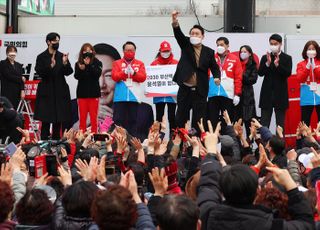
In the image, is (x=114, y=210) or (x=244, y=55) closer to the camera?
(x=114, y=210)

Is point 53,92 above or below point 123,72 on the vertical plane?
below

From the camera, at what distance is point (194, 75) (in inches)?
326

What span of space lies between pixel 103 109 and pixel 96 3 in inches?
187

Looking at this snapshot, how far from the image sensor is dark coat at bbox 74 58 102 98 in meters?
10.2

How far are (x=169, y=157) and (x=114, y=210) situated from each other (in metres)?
1.85

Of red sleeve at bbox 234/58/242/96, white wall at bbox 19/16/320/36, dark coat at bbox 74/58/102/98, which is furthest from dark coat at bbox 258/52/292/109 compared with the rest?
dark coat at bbox 74/58/102/98

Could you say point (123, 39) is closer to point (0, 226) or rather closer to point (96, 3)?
point (96, 3)

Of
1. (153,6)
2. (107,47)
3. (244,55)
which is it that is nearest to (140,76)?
(244,55)

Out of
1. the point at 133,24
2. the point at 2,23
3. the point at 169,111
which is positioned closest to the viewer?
the point at 169,111

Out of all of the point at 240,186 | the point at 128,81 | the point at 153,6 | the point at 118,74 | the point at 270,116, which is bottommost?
the point at 270,116

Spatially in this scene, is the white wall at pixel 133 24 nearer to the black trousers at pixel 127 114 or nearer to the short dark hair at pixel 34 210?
the black trousers at pixel 127 114

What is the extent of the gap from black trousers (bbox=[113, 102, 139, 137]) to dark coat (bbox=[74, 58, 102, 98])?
0.42 m

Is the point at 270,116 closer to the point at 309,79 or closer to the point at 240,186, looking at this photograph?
the point at 309,79

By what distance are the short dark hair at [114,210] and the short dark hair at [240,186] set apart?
480mm
